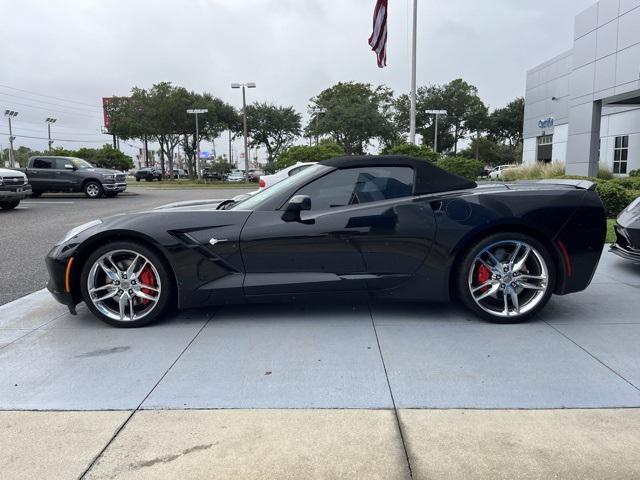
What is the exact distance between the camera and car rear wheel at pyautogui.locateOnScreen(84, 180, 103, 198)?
2034 centimetres

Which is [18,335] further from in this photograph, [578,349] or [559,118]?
[559,118]

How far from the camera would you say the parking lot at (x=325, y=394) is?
93.0 inches

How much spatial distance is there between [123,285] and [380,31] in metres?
15.8

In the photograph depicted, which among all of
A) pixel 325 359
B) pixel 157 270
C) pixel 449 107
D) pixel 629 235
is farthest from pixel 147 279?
pixel 449 107

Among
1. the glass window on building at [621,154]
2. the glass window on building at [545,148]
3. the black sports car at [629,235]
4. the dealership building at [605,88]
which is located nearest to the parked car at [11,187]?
the black sports car at [629,235]

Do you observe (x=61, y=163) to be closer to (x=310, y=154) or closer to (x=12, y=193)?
(x=12, y=193)

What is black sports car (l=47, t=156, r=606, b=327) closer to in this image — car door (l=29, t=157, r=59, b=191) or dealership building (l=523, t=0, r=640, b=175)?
dealership building (l=523, t=0, r=640, b=175)

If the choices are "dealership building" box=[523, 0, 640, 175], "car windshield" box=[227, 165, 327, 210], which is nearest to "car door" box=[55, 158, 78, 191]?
"car windshield" box=[227, 165, 327, 210]

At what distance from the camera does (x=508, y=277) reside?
412cm

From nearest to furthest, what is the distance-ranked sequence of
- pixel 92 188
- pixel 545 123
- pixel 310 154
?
pixel 92 188 < pixel 310 154 < pixel 545 123

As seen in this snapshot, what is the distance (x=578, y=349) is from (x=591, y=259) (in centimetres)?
89

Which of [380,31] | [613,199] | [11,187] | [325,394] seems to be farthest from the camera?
[380,31]

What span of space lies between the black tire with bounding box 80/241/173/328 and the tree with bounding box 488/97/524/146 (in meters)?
65.3

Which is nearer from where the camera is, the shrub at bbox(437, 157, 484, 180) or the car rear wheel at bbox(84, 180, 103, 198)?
the shrub at bbox(437, 157, 484, 180)
